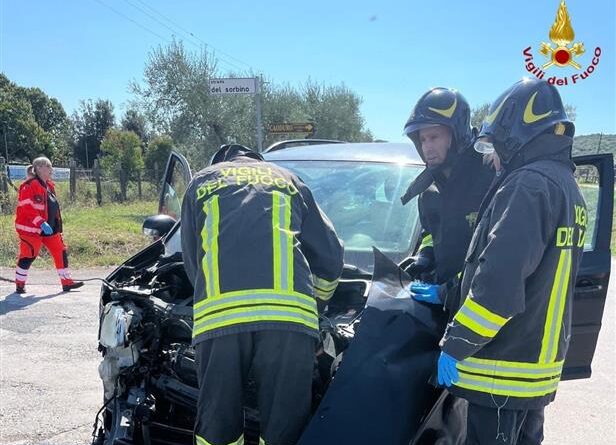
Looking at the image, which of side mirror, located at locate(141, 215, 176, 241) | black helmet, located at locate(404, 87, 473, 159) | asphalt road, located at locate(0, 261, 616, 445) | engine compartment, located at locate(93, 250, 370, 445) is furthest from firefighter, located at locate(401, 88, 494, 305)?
asphalt road, located at locate(0, 261, 616, 445)

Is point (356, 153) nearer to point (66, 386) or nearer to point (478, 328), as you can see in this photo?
point (478, 328)

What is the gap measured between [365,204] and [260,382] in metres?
1.67

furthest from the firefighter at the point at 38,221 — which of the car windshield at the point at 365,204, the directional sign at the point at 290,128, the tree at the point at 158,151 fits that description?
the tree at the point at 158,151

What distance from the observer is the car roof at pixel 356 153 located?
3.82 m

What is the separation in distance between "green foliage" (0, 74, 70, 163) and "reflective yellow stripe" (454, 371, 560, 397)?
52.2m

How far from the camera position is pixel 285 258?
2078 millimetres

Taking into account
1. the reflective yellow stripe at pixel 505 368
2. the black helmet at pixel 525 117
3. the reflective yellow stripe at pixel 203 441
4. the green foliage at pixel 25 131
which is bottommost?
the reflective yellow stripe at pixel 203 441

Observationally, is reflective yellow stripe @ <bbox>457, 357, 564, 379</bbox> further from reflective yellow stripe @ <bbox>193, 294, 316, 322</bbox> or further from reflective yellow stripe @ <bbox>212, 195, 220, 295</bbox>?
reflective yellow stripe @ <bbox>212, 195, 220, 295</bbox>

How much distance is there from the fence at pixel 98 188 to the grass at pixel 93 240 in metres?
1.78

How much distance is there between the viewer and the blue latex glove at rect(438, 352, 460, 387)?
1988mm

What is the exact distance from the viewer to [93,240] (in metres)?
10.4

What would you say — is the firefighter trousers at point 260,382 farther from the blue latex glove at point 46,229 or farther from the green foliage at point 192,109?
the green foliage at point 192,109

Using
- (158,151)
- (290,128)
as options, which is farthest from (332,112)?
(290,128)

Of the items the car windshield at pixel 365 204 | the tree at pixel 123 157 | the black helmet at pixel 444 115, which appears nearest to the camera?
the black helmet at pixel 444 115
